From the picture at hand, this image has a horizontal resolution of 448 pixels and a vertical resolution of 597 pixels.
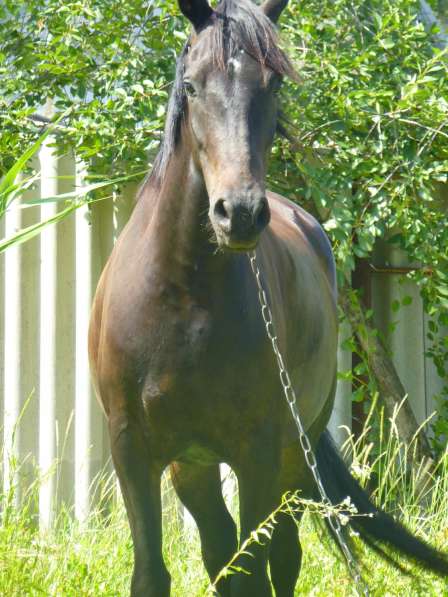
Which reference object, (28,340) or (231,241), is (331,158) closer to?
(28,340)

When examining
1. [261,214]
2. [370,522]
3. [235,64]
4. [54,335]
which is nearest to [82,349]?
[54,335]

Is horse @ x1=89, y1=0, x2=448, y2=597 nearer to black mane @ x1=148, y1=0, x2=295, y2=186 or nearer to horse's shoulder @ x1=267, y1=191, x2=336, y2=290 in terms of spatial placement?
black mane @ x1=148, y1=0, x2=295, y2=186

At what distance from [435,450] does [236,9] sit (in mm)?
3735

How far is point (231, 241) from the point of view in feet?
8.13

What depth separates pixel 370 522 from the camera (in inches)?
168

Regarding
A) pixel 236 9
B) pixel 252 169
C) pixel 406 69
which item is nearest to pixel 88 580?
pixel 252 169

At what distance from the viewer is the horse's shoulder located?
172 inches

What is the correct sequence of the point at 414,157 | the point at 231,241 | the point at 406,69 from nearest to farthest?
the point at 231,241
the point at 414,157
the point at 406,69

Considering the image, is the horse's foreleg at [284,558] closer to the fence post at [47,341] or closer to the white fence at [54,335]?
the white fence at [54,335]

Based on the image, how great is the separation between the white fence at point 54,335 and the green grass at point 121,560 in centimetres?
42

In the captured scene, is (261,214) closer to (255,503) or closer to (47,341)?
(255,503)

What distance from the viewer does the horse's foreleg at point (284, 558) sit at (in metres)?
3.93

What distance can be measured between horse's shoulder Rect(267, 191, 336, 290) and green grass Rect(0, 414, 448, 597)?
0.90 m

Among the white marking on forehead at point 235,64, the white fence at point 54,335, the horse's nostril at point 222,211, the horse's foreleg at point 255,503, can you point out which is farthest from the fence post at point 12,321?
the horse's nostril at point 222,211
